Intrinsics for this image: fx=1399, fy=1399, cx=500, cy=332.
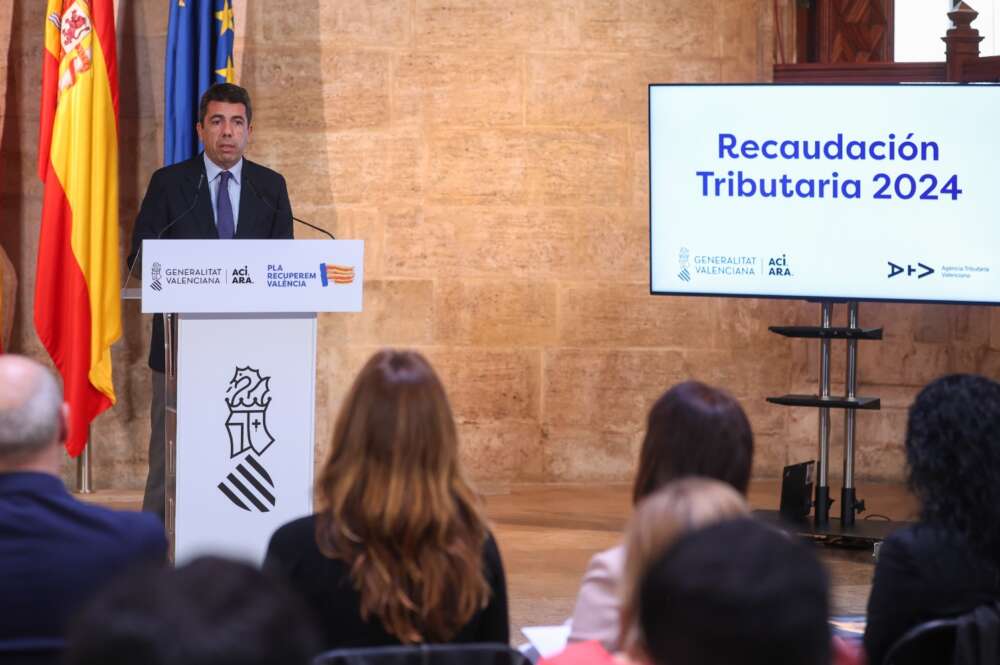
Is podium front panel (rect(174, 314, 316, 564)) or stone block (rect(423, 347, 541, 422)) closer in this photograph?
podium front panel (rect(174, 314, 316, 564))

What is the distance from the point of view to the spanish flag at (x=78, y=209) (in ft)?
19.9

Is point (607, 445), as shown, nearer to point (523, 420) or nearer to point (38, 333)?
point (523, 420)

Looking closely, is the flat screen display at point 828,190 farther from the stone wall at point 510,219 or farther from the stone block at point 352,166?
the stone block at point 352,166

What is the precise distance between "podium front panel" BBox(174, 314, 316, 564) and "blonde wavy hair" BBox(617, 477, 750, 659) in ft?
9.37

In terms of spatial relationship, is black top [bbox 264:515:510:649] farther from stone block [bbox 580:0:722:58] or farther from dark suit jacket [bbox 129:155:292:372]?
stone block [bbox 580:0:722:58]

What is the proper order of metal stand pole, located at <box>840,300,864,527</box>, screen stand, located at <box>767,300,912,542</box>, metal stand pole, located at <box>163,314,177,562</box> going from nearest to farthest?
metal stand pole, located at <box>163,314,177,562</box> → screen stand, located at <box>767,300,912,542</box> → metal stand pole, located at <box>840,300,864,527</box>

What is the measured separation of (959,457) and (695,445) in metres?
0.46

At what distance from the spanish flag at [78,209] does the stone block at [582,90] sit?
2.01 m

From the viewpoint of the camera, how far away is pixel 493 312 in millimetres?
6887

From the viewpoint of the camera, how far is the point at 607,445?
6926mm

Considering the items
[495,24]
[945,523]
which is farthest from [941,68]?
[945,523]

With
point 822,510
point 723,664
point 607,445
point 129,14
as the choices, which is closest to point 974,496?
point 723,664

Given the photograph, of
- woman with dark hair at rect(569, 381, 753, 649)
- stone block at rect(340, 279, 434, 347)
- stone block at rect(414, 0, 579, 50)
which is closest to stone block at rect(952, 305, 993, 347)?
stone block at rect(414, 0, 579, 50)

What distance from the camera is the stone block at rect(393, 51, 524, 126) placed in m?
6.77
